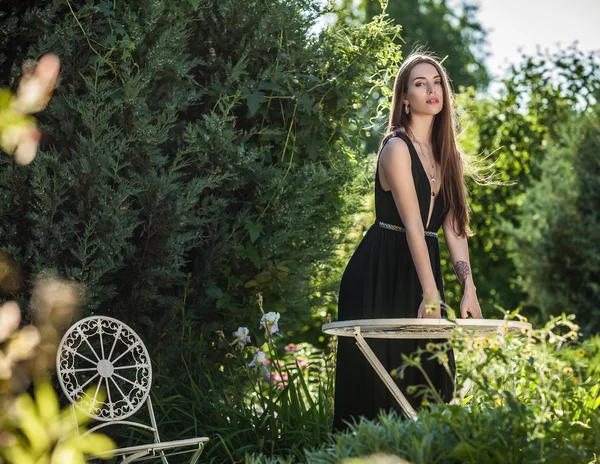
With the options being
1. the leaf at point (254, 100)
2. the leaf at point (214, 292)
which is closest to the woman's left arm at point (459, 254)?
the leaf at point (254, 100)

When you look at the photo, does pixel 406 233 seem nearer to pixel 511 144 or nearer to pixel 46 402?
pixel 46 402

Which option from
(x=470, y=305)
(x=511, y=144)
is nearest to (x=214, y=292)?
(x=470, y=305)

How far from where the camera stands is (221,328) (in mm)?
4793

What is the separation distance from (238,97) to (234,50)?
0.43 metres

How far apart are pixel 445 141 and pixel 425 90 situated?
0.25 m

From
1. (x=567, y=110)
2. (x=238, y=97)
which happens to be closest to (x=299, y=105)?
(x=238, y=97)

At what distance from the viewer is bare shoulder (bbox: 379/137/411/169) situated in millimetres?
3771

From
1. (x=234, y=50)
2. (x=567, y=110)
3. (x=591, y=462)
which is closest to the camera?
(x=591, y=462)

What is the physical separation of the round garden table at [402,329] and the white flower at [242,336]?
129cm

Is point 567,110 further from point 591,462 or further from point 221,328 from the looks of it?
point 591,462

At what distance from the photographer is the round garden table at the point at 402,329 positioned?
3055 mm

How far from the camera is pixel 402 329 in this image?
336 cm

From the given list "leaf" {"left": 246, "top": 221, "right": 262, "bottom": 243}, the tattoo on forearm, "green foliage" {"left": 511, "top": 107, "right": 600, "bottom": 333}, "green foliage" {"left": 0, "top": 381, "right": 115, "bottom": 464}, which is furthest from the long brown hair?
"green foliage" {"left": 511, "top": 107, "right": 600, "bottom": 333}

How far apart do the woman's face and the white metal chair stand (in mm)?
1623
